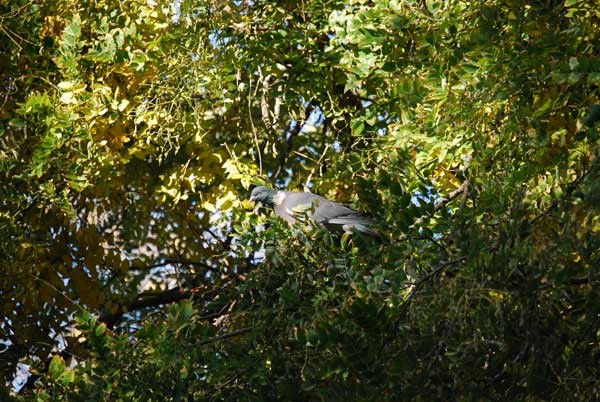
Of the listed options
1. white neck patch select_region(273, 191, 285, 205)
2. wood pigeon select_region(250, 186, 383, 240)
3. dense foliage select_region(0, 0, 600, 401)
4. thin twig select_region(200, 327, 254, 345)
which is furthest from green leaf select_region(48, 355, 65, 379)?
white neck patch select_region(273, 191, 285, 205)

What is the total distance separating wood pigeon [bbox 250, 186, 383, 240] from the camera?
505cm

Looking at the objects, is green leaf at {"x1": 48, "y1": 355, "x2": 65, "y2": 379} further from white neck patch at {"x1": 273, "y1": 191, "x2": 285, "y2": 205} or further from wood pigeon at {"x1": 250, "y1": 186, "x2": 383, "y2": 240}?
white neck patch at {"x1": 273, "y1": 191, "x2": 285, "y2": 205}

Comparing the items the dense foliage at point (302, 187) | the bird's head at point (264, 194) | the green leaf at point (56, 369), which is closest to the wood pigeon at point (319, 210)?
the bird's head at point (264, 194)

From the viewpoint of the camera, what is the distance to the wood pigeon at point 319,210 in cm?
505

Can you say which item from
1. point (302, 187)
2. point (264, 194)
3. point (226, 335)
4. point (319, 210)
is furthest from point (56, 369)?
point (302, 187)

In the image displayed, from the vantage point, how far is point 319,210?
5152mm

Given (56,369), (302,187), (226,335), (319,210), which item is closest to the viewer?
(226,335)

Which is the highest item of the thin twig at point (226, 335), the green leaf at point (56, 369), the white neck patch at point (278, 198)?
the thin twig at point (226, 335)

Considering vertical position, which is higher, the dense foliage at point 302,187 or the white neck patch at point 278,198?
the dense foliage at point 302,187

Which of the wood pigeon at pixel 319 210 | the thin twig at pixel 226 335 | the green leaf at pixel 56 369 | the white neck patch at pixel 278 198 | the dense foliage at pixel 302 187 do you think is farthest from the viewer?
the white neck patch at pixel 278 198

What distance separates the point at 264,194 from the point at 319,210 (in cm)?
38

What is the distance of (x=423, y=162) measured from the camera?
16.0 ft

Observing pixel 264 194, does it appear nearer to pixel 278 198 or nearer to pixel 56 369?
pixel 278 198

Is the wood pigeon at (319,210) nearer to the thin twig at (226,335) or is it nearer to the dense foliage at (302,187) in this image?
the dense foliage at (302,187)
